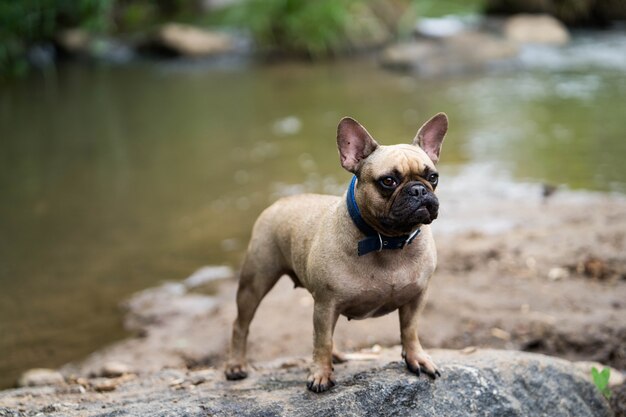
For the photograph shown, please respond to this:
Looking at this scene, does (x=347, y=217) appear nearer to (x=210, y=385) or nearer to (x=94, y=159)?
(x=210, y=385)

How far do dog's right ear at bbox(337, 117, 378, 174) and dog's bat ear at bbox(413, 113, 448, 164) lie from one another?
28 cm

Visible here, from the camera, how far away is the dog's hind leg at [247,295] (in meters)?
4.34

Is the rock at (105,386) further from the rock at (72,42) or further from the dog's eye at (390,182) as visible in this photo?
the rock at (72,42)

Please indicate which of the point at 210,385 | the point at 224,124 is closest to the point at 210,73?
the point at 224,124

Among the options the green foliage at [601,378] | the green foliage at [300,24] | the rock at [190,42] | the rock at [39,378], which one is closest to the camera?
the green foliage at [601,378]

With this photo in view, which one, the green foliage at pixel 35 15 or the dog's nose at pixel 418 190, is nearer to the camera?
the dog's nose at pixel 418 190

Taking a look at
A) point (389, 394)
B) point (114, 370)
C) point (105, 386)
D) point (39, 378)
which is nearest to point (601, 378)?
point (389, 394)

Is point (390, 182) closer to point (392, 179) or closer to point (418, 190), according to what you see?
point (392, 179)

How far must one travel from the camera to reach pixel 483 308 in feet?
21.2

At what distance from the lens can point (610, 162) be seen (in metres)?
10.8

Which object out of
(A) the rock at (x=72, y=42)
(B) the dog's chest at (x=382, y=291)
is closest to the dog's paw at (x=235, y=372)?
(B) the dog's chest at (x=382, y=291)

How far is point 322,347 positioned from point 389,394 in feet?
1.33

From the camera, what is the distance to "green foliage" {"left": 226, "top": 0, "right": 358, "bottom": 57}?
20906 mm

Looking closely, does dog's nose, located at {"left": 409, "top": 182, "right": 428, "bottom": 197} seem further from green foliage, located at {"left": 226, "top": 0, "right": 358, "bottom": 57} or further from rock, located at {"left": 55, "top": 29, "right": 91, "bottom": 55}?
rock, located at {"left": 55, "top": 29, "right": 91, "bottom": 55}
